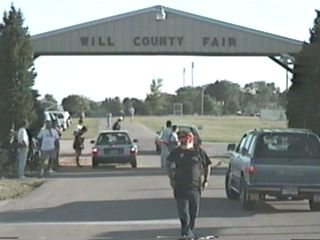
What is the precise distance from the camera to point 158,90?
14725 cm

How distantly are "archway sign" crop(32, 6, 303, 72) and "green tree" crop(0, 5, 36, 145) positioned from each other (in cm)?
645

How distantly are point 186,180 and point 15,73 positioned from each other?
17292 millimetres

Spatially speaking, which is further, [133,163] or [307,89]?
[133,163]

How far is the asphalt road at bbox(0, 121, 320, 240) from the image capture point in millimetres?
14070

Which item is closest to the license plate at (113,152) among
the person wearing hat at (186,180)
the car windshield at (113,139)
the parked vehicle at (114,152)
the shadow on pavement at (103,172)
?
the parked vehicle at (114,152)

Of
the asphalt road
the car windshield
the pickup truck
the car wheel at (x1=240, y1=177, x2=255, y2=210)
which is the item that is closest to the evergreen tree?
the asphalt road

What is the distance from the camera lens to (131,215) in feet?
54.3

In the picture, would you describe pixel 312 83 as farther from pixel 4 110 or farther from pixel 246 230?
pixel 246 230

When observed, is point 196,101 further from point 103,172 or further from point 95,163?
point 103,172

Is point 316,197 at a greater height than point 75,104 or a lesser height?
Answer: lesser

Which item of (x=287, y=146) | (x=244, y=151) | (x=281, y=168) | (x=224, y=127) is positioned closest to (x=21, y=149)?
(x=244, y=151)

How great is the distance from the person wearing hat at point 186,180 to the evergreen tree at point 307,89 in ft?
54.7

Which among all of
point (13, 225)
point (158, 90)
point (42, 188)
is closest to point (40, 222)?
point (13, 225)

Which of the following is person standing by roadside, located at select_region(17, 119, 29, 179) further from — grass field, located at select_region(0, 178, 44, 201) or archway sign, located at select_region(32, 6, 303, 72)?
archway sign, located at select_region(32, 6, 303, 72)
